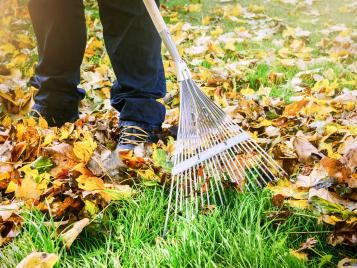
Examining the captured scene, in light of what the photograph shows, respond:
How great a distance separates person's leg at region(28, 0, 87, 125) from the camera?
2090mm

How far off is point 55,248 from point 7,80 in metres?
1.81

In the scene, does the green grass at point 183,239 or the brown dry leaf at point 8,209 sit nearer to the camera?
the green grass at point 183,239

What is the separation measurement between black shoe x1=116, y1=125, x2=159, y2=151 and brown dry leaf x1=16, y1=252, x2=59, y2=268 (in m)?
0.77

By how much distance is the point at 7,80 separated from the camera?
2.78 meters

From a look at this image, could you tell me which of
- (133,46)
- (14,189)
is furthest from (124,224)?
(133,46)

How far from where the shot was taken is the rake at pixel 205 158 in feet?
4.87

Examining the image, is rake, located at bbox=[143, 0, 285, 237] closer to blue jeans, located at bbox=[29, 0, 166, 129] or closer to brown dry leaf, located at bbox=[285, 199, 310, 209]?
brown dry leaf, located at bbox=[285, 199, 310, 209]

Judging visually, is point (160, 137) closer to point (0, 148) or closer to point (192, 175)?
point (192, 175)

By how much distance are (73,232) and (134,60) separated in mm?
949

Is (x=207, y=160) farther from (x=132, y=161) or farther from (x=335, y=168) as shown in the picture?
(x=335, y=168)

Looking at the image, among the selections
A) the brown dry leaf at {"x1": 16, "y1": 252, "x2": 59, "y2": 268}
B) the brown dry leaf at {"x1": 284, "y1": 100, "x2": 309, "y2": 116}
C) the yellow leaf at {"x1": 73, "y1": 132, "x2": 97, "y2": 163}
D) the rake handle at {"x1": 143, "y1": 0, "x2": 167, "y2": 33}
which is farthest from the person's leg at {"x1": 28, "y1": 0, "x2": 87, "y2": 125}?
the brown dry leaf at {"x1": 16, "y1": 252, "x2": 59, "y2": 268}

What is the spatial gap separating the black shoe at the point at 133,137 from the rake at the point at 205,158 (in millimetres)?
318

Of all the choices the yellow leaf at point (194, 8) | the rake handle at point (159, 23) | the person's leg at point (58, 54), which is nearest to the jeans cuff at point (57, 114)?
the person's leg at point (58, 54)

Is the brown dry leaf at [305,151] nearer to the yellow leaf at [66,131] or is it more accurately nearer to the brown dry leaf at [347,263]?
the brown dry leaf at [347,263]
